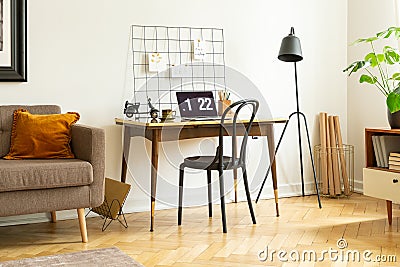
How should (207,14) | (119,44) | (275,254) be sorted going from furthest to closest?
(207,14)
(119,44)
(275,254)

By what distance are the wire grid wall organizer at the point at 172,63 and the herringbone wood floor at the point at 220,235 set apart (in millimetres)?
872

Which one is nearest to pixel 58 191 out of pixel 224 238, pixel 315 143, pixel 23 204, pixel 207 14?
pixel 23 204

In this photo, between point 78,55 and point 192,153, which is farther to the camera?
point 192,153

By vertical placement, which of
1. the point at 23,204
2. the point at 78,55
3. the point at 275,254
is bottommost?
the point at 275,254

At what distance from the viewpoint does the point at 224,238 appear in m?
3.72

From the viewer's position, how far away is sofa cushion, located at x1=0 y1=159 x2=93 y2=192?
3.36 meters

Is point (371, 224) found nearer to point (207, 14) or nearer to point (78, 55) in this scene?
point (207, 14)

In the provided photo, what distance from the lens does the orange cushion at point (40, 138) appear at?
149 inches

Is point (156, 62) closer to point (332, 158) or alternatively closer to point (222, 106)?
point (222, 106)

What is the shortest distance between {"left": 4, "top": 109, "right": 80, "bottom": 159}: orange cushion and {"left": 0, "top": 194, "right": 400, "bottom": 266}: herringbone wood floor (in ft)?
1.62

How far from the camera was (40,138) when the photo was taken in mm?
3793

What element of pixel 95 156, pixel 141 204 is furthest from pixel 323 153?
pixel 95 156

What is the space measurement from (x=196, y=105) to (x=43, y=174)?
1.34m

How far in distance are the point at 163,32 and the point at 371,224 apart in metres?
1.97
